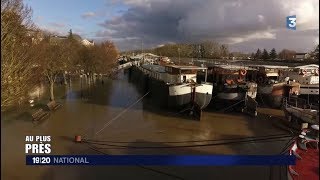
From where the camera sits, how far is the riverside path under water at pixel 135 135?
15.1 metres

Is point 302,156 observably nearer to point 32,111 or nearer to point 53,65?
point 32,111

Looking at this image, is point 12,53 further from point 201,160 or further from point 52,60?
point 52,60

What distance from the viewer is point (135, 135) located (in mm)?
22391

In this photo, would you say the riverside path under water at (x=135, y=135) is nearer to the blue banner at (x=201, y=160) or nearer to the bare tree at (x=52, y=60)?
the blue banner at (x=201, y=160)

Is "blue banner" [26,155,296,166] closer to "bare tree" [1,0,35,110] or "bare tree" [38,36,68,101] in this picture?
"bare tree" [1,0,35,110]

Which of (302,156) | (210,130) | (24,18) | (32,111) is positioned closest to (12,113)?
(32,111)

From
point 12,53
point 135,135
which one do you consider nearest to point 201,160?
point 12,53

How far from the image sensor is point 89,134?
22.2m

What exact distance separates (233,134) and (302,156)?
12279mm

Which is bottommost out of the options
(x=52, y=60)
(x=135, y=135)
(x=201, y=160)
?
(x=135, y=135)

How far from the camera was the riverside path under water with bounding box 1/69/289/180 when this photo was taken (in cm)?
1509

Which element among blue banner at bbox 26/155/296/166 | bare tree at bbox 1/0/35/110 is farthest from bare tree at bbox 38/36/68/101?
blue banner at bbox 26/155/296/166

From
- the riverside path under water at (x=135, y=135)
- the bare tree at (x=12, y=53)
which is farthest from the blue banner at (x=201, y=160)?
the bare tree at (x=12, y=53)

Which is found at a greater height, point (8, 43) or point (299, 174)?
point (8, 43)
